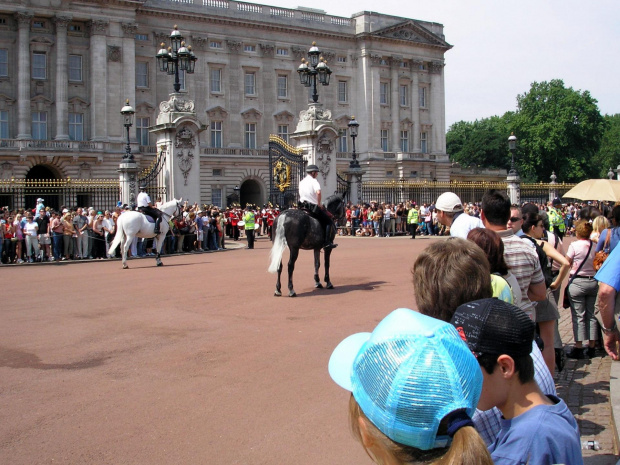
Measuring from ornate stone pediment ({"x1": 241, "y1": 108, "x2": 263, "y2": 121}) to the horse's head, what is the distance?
43712 millimetres

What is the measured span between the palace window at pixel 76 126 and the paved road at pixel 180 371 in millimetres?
37515

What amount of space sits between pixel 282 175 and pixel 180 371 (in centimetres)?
2325

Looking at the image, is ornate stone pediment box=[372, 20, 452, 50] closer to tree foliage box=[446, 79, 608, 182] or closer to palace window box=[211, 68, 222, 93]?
palace window box=[211, 68, 222, 93]

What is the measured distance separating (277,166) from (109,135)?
23.3 metres

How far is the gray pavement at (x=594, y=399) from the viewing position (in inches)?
195

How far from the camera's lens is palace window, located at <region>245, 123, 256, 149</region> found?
186 ft

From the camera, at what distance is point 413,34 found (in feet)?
209

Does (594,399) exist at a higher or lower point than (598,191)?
lower

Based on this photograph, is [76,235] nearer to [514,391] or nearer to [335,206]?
[335,206]

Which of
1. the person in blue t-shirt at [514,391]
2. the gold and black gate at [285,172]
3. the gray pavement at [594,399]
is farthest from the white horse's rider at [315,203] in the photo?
the gold and black gate at [285,172]

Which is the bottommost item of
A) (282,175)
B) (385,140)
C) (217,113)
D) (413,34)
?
(282,175)

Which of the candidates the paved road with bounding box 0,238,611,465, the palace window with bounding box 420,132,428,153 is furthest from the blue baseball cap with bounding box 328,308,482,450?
the palace window with bounding box 420,132,428,153

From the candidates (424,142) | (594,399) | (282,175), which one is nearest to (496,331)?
(594,399)

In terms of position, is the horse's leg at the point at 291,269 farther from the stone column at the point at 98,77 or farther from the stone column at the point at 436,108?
the stone column at the point at 436,108
